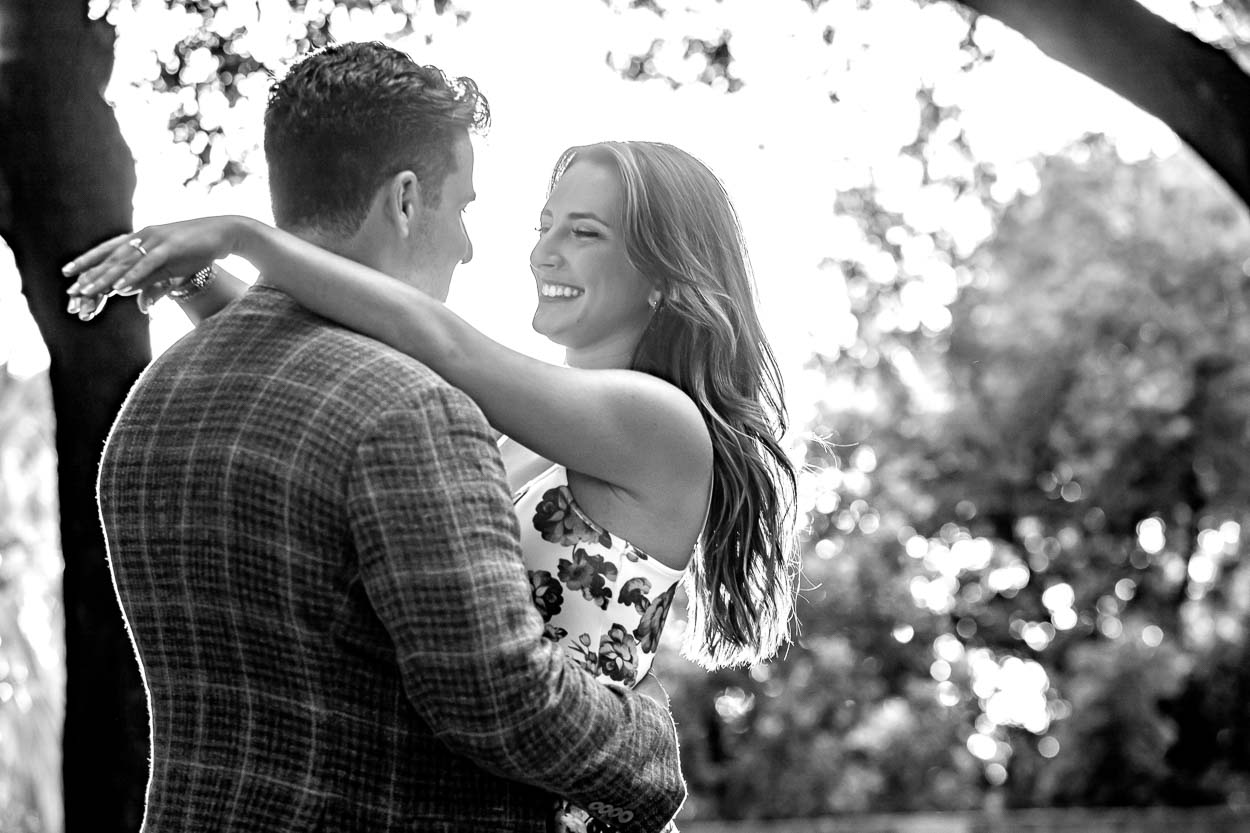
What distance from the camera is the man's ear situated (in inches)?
87.8

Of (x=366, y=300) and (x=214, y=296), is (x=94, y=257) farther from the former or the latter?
(x=214, y=296)

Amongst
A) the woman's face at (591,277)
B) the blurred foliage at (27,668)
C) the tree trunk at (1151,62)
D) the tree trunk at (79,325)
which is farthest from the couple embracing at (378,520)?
the blurred foliage at (27,668)

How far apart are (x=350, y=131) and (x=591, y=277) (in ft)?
2.17

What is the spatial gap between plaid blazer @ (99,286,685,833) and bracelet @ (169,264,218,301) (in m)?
0.46

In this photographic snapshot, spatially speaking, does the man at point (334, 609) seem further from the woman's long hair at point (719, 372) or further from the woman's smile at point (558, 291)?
the woman's smile at point (558, 291)

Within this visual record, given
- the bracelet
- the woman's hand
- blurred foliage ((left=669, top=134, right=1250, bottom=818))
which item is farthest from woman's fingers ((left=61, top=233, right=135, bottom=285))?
blurred foliage ((left=669, top=134, right=1250, bottom=818))

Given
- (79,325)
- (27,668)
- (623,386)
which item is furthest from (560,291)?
(27,668)

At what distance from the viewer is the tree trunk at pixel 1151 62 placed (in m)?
4.38

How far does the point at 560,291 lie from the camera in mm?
2787

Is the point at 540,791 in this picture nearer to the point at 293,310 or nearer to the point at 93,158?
the point at 293,310

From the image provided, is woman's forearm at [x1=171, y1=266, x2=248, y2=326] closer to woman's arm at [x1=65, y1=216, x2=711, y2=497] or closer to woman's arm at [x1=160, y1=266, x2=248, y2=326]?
woman's arm at [x1=160, y1=266, x2=248, y2=326]

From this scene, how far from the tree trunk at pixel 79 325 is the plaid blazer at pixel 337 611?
1.87 meters

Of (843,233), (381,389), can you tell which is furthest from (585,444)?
(843,233)

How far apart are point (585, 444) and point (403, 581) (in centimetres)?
49
